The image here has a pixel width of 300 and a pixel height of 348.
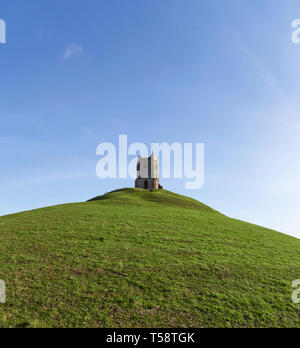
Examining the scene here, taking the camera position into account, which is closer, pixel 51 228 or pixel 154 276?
pixel 154 276

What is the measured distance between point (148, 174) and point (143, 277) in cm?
5419

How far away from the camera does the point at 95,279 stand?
43.0ft

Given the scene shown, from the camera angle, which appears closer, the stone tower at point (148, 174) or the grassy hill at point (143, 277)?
the grassy hill at point (143, 277)

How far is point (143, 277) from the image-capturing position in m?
13.5

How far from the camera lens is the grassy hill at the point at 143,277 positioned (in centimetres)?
1016

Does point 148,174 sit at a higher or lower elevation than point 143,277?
higher

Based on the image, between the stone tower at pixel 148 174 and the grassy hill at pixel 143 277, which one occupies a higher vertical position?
the stone tower at pixel 148 174

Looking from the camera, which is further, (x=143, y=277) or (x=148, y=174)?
(x=148, y=174)

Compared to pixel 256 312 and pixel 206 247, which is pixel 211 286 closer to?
pixel 256 312

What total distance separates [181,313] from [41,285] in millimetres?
7621

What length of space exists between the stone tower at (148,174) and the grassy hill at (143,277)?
41.3m
